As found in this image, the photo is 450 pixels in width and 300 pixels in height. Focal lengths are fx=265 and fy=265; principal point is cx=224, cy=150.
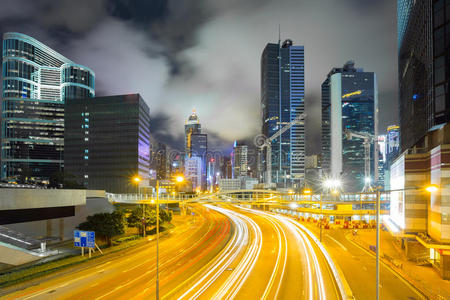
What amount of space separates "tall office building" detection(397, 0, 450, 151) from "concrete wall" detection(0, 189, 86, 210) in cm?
6485

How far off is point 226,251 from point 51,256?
77.1ft

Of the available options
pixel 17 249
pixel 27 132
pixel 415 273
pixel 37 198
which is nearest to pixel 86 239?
pixel 17 249

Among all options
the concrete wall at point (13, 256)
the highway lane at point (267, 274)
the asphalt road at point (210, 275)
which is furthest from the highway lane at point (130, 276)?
the concrete wall at point (13, 256)

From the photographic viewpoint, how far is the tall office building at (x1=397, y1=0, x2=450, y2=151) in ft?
144

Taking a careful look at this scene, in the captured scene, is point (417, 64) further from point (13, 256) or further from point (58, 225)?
point (13, 256)

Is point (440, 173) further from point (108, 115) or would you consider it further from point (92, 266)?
point (108, 115)

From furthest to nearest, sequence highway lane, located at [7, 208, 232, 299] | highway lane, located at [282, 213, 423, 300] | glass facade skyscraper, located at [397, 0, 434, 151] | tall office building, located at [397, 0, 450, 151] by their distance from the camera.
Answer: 1. glass facade skyscraper, located at [397, 0, 434, 151]
2. tall office building, located at [397, 0, 450, 151]
3. highway lane, located at [282, 213, 423, 300]
4. highway lane, located at [7, 208, 232, 299]

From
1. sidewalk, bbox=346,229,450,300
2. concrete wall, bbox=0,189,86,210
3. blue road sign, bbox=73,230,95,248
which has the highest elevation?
concrete wall, bbox=0,189,86,210

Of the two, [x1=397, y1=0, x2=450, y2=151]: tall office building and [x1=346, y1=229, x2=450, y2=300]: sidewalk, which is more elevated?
[x1=397, y1=0, x2=450, y2=151]: tall office building

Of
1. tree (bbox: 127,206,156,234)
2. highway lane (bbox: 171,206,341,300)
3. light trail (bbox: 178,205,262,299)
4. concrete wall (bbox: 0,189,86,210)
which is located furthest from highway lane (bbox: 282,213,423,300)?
concrete wall (bbox: 0,189,86,210)

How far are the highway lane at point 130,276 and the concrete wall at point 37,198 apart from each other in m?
14.7

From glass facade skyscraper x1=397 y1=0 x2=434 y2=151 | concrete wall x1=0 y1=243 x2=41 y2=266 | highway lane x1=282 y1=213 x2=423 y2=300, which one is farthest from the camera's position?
glass facade skyscraper x1=397 y1=0 x2=434 y2=151

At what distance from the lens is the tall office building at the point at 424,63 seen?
44.0 m

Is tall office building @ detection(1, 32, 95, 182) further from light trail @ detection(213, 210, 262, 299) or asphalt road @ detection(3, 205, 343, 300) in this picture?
light trail @ detection(213, 210, 262, 299)
